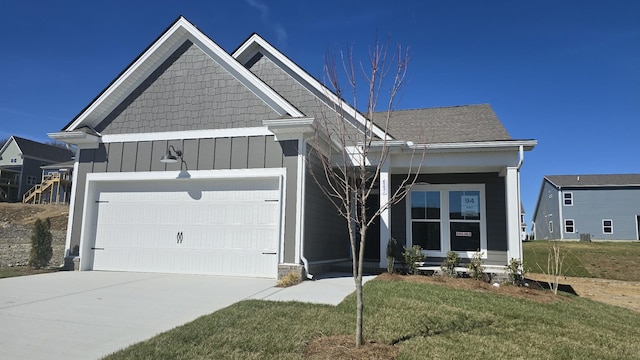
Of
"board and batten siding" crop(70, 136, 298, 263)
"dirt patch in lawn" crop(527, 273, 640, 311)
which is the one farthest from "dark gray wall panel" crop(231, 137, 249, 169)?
"dirt patch in lawn" crop(527, 273, 640, 311)

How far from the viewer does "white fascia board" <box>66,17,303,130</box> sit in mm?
9992

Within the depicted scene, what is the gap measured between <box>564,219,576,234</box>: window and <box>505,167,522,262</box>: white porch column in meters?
28.3

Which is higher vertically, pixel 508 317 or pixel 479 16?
pixel 479 16

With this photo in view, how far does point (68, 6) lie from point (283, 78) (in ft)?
21.9

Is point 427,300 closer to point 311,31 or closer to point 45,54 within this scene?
point 311,31

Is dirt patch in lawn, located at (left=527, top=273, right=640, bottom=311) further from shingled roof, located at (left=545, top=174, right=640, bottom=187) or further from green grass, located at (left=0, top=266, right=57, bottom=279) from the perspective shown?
shingled roof, located at (left=545, top=174, right=640, bottom=187)

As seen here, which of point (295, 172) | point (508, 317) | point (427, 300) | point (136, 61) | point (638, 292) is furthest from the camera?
point (638, 292)

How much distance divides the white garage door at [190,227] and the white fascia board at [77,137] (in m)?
1.29

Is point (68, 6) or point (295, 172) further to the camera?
point (68, 6)

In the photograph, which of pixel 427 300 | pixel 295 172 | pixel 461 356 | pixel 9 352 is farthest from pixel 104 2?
pixel 461 356

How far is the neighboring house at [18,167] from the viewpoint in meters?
40.9

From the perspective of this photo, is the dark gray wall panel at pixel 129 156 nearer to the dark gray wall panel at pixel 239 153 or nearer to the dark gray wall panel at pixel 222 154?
the dark gray wall panel at pixel 222 154

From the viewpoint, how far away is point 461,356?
423cm

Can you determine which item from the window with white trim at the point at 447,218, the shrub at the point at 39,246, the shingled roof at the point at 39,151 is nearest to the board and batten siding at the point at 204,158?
the shrub at the point at 39,246
